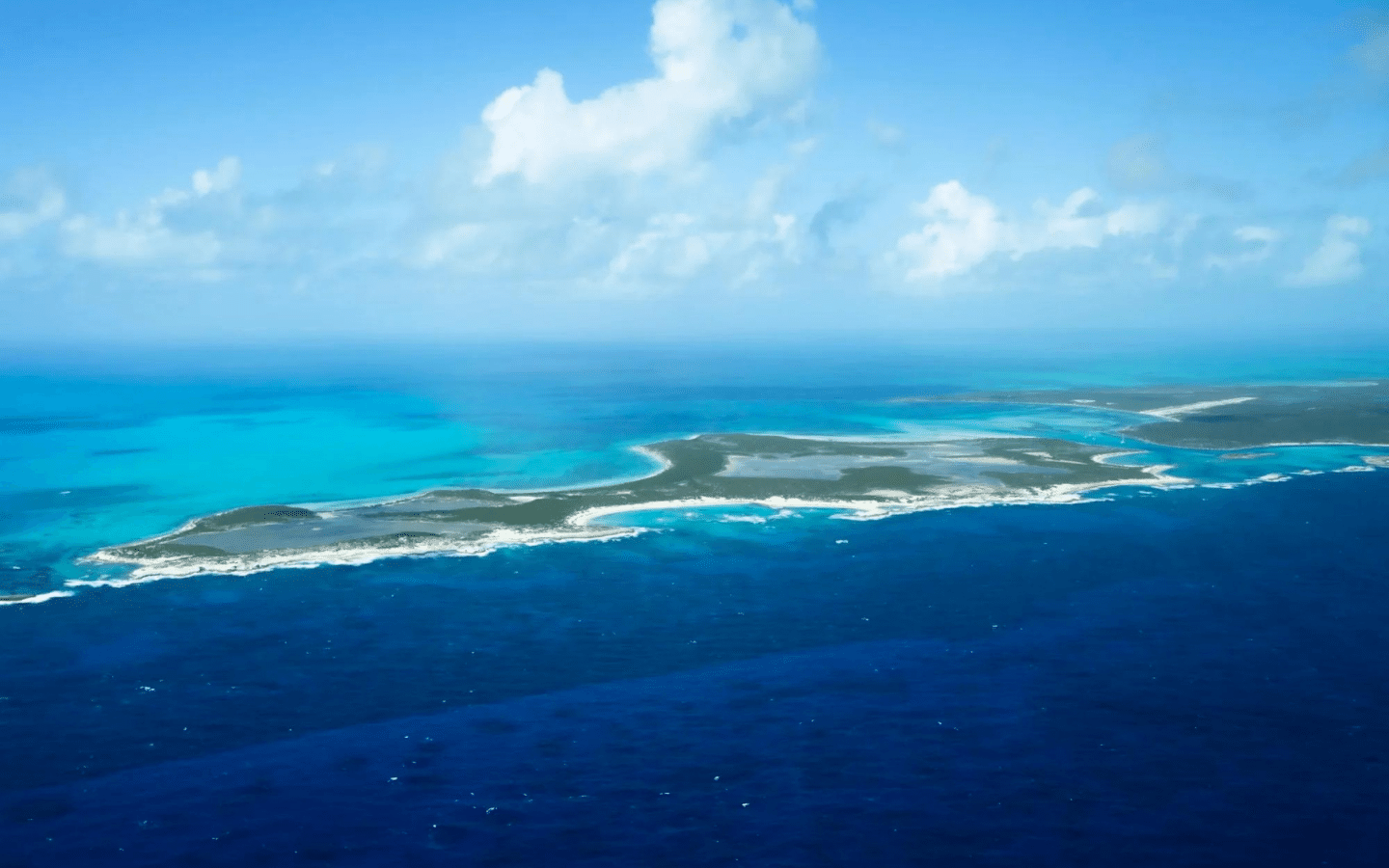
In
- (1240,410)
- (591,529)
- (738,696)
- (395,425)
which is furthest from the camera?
(1240,410)

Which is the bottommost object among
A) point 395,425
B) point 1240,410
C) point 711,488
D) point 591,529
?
point 591,529

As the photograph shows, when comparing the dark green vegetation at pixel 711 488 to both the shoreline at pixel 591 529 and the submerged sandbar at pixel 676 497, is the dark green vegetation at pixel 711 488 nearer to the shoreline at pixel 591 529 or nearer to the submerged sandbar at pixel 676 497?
the submerged sandbar at pixel 676 497

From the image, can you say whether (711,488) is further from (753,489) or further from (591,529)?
(591,529)

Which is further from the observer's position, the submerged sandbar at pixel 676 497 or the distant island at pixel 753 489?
the distant island at pixel 753 489

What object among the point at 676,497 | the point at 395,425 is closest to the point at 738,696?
the point at 676,497

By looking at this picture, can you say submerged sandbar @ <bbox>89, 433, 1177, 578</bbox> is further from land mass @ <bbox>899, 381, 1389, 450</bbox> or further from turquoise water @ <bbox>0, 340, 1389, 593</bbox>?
land mass @ <bbox>899, 381, 1389, 450</bbox>

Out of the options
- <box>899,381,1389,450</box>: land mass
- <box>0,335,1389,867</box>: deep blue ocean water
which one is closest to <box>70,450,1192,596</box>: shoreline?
<box>0,335,1389,867</box>: deep blue ocean water

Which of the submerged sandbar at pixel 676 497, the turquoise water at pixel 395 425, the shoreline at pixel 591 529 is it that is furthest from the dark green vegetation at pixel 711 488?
the turquoise water at pixel 395 425

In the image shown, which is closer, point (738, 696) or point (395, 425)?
point (738, 696)

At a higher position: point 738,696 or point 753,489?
point 753,489
